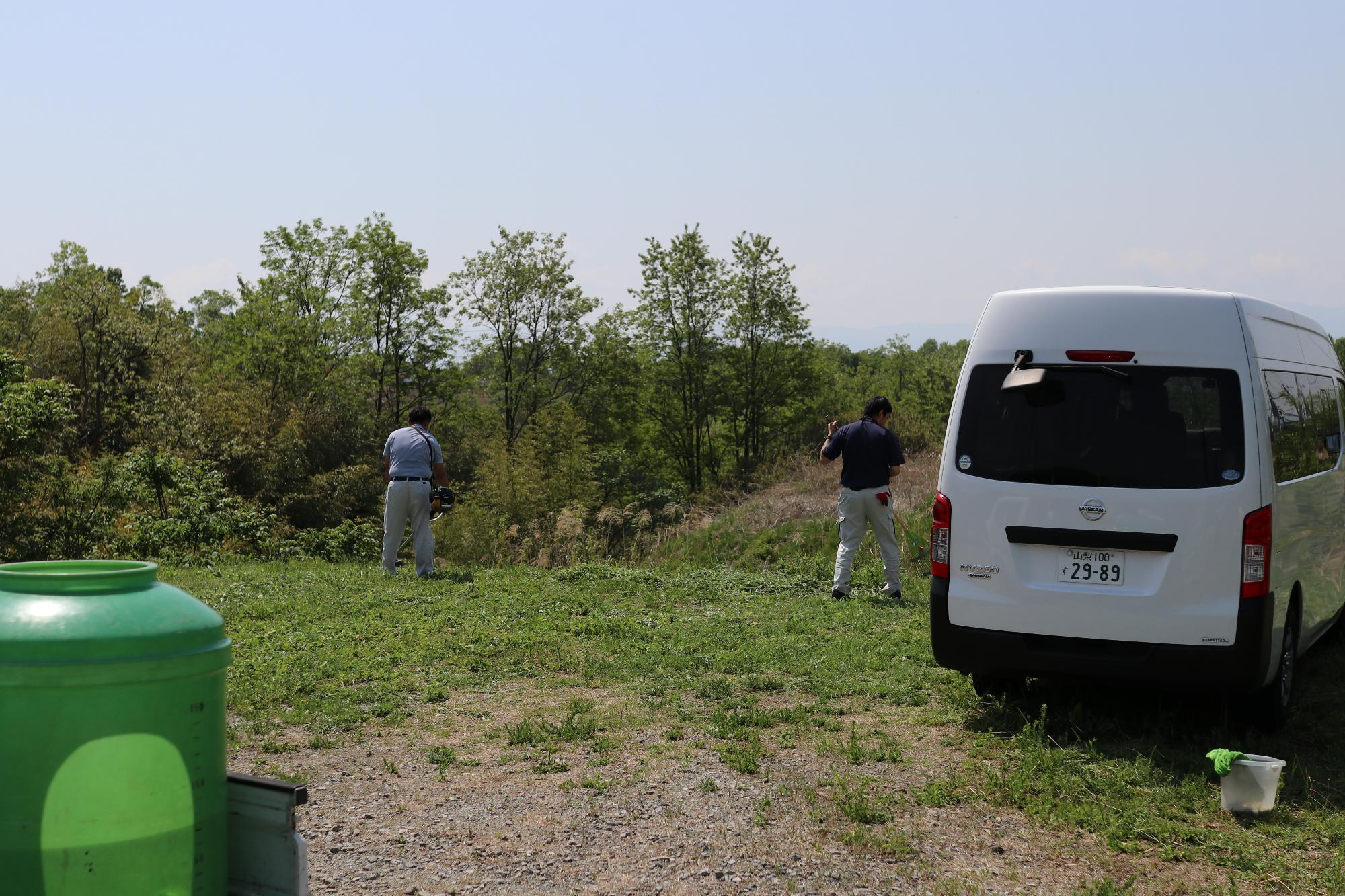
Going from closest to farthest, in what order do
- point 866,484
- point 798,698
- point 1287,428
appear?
point 1287,428
point 798,698
point 866,484

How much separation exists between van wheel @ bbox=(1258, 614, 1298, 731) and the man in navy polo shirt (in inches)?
194

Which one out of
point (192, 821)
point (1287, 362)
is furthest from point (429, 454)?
point (192, 821)

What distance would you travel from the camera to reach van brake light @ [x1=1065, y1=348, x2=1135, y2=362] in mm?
6266

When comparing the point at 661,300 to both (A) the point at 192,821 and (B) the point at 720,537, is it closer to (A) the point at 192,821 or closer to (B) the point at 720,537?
(B) the point at 720,537

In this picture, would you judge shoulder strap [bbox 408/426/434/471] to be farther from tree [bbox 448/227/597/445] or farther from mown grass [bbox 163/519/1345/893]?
tree [bbox 448/227/597/445]

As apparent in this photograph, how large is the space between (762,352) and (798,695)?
4164 cm

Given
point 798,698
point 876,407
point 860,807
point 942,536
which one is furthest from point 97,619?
point 876,407

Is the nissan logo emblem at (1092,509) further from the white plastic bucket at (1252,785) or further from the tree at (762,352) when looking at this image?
the tree at (762,352)

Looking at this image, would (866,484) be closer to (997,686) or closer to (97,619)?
(997,686)

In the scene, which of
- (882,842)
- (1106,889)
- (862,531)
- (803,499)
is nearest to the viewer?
(1106,889)

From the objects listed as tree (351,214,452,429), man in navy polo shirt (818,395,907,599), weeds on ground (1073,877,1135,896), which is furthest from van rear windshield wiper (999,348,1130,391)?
tree (351,214,452,429)

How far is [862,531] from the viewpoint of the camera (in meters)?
11.7

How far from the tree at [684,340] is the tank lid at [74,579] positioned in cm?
4466

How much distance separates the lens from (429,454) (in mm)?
12711
